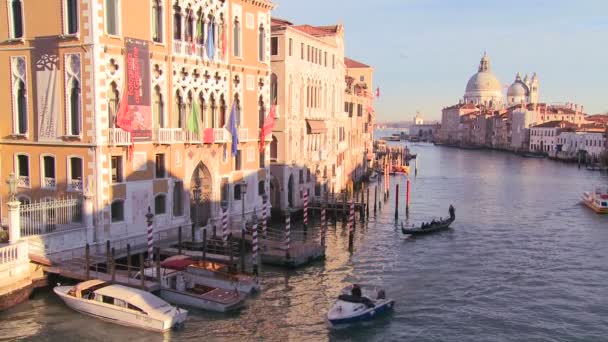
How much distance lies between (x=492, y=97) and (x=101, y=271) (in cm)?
17530

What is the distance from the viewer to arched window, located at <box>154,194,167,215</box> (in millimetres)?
22297

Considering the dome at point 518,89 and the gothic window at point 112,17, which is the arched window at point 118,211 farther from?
the dome at point 518,89

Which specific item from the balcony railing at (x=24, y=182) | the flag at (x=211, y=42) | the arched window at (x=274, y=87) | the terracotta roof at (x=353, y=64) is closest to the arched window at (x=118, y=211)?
the balcony railing at (x=24, y=182)

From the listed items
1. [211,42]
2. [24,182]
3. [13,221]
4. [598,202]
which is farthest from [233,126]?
[598,202]

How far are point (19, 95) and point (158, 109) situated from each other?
4.60m

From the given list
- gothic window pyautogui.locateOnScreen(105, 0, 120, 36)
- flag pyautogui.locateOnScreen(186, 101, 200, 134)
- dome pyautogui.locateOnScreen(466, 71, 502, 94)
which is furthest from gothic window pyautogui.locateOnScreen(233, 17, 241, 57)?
dome pyautogui.locateOnScreen(466, 71, 502, 94)

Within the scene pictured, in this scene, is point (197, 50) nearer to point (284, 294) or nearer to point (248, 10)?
point (248, 10)

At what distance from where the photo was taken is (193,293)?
18250 millimetres

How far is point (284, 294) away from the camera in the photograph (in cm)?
1950

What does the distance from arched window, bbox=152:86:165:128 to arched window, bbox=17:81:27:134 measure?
423cm

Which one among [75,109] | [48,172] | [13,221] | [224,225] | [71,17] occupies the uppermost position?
[71,17]

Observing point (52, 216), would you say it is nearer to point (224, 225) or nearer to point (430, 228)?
point (224, 225)

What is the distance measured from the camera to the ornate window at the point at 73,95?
64.3 feet

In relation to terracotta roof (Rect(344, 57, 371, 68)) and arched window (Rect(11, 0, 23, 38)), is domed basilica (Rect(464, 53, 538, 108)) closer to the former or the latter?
terracotta roof (Rect(344, 57, 371, 68))
